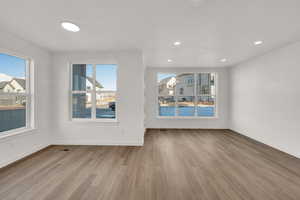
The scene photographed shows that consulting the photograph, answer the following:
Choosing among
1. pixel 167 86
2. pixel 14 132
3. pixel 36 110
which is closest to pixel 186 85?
pixel 167 86

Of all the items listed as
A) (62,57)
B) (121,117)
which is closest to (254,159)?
(121,117)

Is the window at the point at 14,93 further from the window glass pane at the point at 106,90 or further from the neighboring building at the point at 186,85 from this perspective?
the neighboring building at the point at 186,85

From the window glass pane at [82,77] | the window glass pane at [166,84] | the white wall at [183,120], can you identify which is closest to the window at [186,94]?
the window glass pane at [166,84]

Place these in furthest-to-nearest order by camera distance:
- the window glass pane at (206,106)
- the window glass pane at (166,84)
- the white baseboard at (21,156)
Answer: the window glass pane at (166,84) → the window glass pane at (206,106) → the white baseboard at (21,156)

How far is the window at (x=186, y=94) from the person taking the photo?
19.5ft

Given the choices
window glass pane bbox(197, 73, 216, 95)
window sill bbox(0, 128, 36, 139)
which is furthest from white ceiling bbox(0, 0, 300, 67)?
window glass pane bbox(197, 73, 216, 95)

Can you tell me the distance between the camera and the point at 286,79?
327cm

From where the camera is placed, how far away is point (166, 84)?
606cm

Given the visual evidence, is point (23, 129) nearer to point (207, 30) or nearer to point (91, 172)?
point (91, 172)

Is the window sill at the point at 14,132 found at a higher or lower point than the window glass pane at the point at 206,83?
lower

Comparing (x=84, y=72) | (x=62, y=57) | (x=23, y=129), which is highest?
(x=62, y=57)

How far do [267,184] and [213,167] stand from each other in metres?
0.77

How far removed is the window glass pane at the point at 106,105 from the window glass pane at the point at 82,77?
42cm

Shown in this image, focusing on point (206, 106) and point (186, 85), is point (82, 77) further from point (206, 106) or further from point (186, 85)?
point (206, 106)
